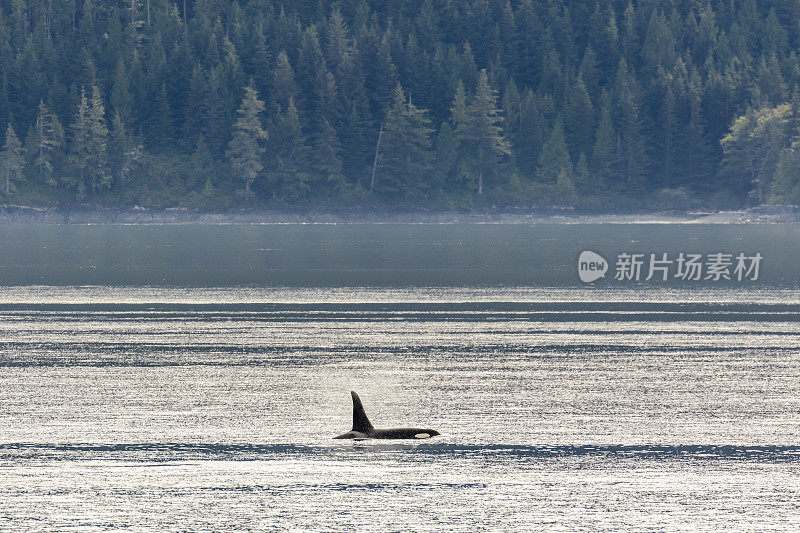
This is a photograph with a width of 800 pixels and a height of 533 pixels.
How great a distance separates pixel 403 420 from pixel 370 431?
6.82 feet

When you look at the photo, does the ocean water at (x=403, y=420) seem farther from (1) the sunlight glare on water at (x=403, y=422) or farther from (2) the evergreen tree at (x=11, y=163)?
(2) the evergreen tree at (x=11, y=163)

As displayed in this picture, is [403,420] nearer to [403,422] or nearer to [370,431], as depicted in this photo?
[403,422]

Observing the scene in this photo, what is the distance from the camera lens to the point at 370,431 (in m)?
21.4

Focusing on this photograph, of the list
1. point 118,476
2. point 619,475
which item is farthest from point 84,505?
point 619,475

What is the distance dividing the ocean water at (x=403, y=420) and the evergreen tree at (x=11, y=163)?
157 metres

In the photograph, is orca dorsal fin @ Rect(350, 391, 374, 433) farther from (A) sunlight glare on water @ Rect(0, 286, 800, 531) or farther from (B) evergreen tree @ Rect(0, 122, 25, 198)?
(B) evergreen tree @ Rect(0, 122, 25, 198)

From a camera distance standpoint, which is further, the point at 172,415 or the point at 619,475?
the point at 172,415

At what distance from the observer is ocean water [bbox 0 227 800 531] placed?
57.0 feet

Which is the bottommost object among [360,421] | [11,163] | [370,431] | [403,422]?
[403,422]

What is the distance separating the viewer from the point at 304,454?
20.5 meters

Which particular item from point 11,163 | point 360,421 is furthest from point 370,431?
point 11,163

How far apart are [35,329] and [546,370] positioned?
17.0 meters

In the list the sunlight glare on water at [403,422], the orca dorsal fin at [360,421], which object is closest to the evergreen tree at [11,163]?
the sunlight glare on water at [403,422]

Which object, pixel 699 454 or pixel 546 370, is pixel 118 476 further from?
pixel 546 370
